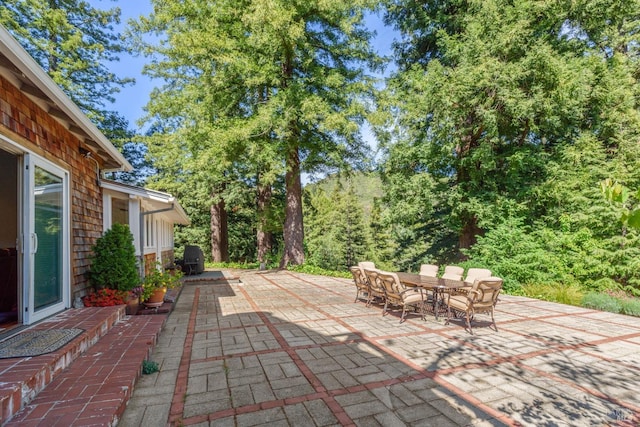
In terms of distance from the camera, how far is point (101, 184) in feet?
20.6

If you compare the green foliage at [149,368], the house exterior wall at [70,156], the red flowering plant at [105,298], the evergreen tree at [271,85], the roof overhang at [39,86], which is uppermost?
the evergreen tree at [271,85]

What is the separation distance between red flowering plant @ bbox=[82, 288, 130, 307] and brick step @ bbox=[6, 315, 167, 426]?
115 centimetres

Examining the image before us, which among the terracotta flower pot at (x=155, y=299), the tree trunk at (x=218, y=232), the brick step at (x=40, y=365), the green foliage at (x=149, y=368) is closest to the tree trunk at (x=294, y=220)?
the tree trunk at (x=218, y=232)

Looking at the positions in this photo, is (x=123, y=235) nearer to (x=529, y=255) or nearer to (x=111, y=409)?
(x=111, y=409)

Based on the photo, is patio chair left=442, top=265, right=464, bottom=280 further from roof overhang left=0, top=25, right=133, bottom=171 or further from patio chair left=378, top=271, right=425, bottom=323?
roof overhang left=0, top=25, right=133, bottom=171

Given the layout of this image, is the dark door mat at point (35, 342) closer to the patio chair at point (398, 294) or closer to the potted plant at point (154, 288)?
the potted plant at point (154, 288)

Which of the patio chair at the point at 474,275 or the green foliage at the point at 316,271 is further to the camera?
the green foliage at the point at 316,271

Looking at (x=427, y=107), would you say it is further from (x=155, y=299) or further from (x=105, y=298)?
(x=105, y=298)

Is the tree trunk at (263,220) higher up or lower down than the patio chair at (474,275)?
higher up

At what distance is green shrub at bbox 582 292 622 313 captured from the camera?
664 cm

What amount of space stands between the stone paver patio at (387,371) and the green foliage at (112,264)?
1070 millimetres

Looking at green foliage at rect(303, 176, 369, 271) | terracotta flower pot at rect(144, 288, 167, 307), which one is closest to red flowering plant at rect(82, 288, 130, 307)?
terracotta flower pot at rect(144, 288, 167, 307)

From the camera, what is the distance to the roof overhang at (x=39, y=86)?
263cm

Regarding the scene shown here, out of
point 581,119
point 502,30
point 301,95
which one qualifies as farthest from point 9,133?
point 581,119
